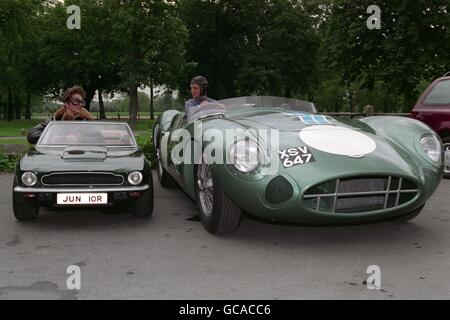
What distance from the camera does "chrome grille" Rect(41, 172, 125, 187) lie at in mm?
4906

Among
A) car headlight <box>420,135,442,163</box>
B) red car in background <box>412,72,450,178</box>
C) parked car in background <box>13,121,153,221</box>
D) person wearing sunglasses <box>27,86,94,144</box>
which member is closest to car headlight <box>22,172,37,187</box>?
parked car in background <box>13,121,153,221</box>

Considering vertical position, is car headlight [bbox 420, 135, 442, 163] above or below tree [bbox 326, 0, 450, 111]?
below

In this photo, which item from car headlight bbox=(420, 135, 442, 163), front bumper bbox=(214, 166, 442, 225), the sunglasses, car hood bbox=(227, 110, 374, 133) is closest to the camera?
front bumper bbox=(214, 166, 442, 225)

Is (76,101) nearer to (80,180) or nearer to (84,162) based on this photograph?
(84,162)

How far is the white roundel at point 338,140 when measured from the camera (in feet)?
14.1

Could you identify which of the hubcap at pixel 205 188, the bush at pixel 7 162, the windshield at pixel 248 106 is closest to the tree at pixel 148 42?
the bush at pixel 7 162

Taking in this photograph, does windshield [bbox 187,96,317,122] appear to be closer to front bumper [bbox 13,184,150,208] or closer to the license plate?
front bumper [bbox 13,184,150,208]

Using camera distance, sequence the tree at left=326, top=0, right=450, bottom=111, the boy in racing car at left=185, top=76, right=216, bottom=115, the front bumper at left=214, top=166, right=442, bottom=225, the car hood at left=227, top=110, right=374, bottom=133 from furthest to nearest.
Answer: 1. the tree at left=326, top=0, right=450, bottom=111
2. the boy in racing car at left=185, top=76, right=216, bottom=115
3. the car hood at left=227, top=110, right=374, bottom=133
4. the front bumper at left=214, top=166, right=442, bottom=225

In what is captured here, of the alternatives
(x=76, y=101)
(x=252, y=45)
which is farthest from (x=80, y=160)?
(x=252, y=45)

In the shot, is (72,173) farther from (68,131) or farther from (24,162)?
(68,131)

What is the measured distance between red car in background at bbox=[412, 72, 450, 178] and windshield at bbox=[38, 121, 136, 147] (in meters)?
5.22

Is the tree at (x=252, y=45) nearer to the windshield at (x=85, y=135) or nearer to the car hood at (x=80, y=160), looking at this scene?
the windshield at (x=85, y=135)

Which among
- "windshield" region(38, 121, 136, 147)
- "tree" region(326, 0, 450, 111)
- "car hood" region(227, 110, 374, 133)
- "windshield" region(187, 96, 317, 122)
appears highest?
"tree" region(326, 0, 450, 111)

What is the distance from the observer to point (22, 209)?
5.16m
